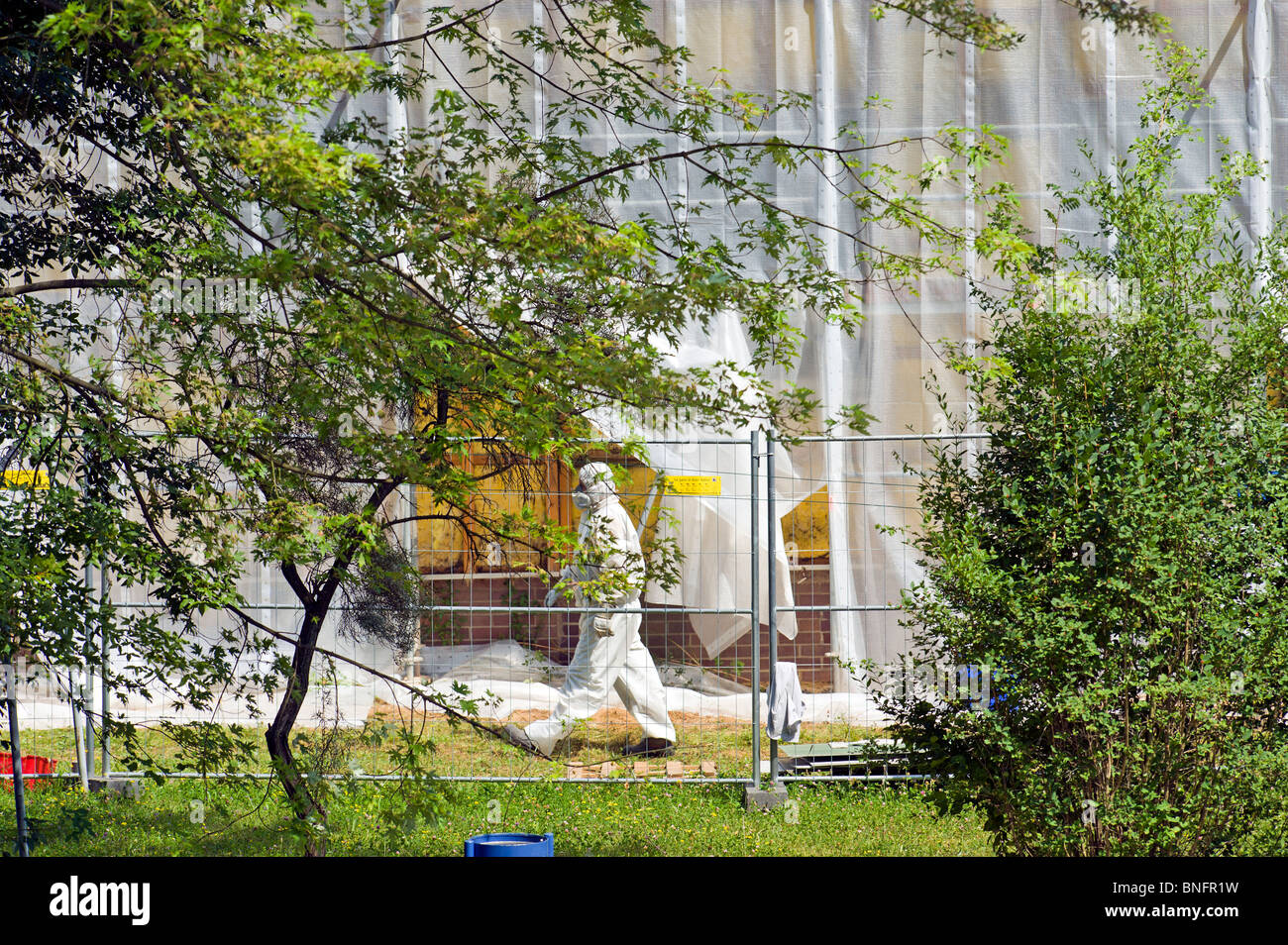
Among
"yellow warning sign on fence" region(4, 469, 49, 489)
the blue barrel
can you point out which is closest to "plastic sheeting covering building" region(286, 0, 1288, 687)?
the blue barrel

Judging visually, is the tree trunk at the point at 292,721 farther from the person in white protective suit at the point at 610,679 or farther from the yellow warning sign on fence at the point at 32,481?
the person in white protective suit at the point at 610,679

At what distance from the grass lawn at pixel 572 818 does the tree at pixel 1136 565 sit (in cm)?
163

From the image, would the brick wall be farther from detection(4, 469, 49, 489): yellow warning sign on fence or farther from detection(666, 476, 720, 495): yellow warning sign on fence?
detection(4, 469, 49, 489): yellow warning sign on fence

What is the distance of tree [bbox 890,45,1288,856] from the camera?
397cm

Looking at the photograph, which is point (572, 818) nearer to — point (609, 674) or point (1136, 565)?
point (609, 674)

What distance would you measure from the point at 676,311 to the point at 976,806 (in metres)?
2.21

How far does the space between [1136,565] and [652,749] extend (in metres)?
4.80

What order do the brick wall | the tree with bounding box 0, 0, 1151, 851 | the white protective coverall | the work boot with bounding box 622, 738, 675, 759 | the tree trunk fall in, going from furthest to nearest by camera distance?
the work boot with bounding box 622, 738, 675, 759
the white protective coverall
the brick wall
the tree trunk
the tree with bounding box 0, 0, 1151, 851

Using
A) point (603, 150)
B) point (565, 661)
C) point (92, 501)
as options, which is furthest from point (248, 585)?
point (92, 501)

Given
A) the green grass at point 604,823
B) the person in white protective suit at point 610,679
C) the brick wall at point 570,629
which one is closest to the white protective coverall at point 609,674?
the person in white protective suit at point 610,679

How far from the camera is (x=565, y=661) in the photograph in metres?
9.43

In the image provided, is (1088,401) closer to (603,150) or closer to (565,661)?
(565,661)

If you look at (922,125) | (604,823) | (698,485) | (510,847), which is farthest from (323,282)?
(922,125)

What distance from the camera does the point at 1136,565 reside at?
3.91 meters
